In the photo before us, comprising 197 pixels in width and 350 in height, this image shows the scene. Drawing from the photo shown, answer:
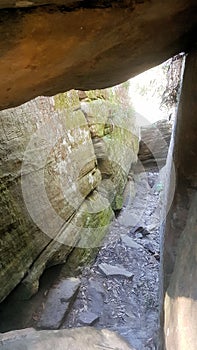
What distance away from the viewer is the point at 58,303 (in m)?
3.65

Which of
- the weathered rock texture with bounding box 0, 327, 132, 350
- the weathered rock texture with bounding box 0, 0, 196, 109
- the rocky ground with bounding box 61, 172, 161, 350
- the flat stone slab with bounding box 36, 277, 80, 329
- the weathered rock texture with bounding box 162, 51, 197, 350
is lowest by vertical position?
the rocky ground with bounding box 61, 172, 161, 350

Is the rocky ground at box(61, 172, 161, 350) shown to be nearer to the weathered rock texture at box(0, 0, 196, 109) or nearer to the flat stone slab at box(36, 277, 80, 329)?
the flat stone slab at box(36, 277, 80, 329)

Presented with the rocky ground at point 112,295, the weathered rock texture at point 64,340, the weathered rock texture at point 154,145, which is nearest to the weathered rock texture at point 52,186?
the rocky ground at point 112,295

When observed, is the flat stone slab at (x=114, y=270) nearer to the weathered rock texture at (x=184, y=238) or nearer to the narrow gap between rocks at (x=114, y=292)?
the narrow gap between rocks at (x=114, y=292)

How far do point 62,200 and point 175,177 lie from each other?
64.4 inches

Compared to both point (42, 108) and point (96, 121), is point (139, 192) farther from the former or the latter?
point (42, 108)

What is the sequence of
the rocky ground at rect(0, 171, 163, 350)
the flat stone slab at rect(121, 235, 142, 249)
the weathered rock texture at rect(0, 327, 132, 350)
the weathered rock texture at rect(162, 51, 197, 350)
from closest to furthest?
the weathered rock texture at rect(162, 51, 197, 350) < the weathered rock texture at rect(0, 327, 132, 350) < the rocky ground at rect(0, 171, 163, 350) < the flat stone slab at rect(121, 235, 142, 249)

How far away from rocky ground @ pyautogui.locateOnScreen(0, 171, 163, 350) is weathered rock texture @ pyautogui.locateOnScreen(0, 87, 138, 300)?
22 centimetres

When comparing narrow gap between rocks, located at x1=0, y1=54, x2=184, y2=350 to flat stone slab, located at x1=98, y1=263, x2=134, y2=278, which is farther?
flat stone slab, located at x1=98, y1=263, x2=134, y2=278

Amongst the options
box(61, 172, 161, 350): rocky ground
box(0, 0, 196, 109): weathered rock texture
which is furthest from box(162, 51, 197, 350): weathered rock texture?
box(61, 172, 161, 350): rocky ground

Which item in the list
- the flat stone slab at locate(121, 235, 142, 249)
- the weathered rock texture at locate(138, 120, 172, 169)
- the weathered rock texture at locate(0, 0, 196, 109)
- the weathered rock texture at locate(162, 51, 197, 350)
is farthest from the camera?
the weathered rock texture at locate(138, 120, 172, 169)

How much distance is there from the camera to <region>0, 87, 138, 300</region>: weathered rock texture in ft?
9.82

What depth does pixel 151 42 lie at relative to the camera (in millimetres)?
1883

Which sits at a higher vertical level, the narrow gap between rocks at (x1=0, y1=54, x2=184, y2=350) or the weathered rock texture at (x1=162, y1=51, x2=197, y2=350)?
the weathered rock texture at (x1=162, y1=51, x2=197, y2=350)
